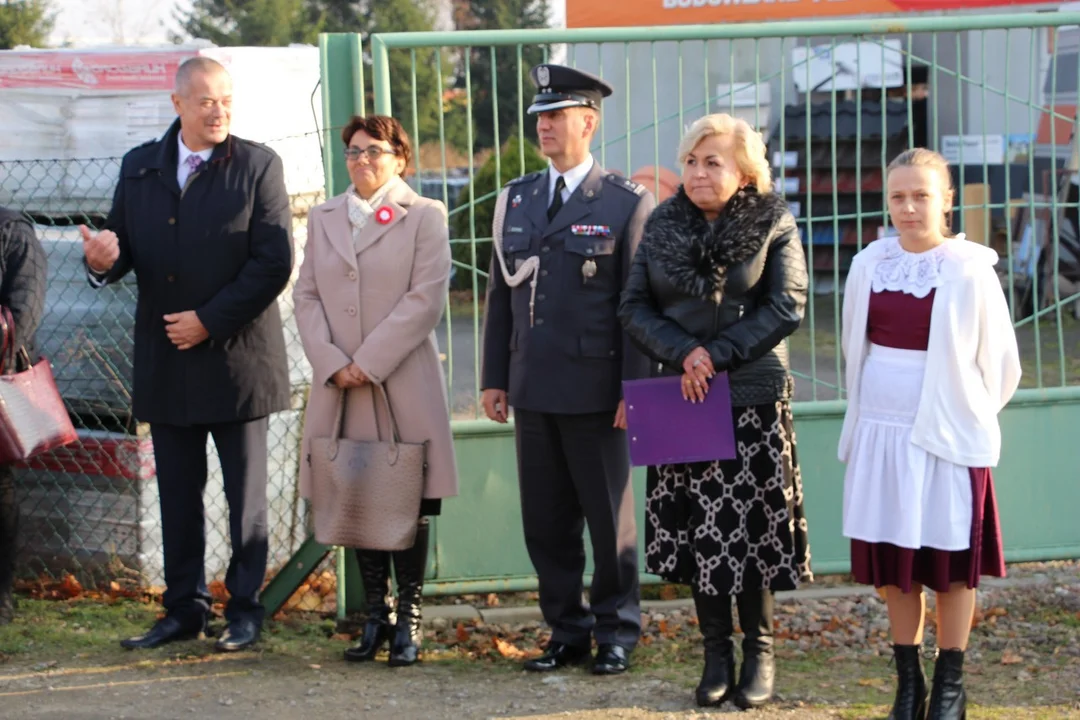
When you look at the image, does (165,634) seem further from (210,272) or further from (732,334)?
(732,334)

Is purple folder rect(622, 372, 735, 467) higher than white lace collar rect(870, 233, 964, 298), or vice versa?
white lace collar rect(870, 233, 964, 298)

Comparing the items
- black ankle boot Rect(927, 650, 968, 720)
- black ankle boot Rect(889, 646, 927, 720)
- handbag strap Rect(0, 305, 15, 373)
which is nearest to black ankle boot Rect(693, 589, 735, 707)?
black ankle boot Rect(889, 646, 927, 720)

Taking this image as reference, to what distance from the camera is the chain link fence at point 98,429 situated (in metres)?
5.61

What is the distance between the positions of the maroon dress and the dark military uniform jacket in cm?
81

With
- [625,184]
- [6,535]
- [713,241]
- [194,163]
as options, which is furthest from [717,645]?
[6,535]

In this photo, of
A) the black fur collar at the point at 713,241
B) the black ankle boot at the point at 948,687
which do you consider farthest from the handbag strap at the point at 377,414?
the black ankle boot at the point at 948,687

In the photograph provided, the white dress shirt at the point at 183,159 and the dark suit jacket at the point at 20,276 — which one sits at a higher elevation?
the white dress shirt at the point at 183,159

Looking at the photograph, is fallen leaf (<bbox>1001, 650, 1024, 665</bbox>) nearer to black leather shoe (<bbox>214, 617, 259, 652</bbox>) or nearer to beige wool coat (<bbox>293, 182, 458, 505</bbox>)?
beige wool coat (<bbox>293, 182, 458, 505</bbox>)

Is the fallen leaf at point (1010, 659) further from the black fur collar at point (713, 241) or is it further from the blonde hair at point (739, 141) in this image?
the blonde hair at point (739, 141)

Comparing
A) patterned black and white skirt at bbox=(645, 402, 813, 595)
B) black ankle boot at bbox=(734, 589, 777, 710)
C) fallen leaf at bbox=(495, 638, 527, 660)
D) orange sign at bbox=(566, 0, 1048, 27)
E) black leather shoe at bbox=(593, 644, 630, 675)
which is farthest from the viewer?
orange sign at bbox=(566, 0, 1048, 27)

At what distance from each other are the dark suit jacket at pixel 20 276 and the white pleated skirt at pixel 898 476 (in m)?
2.94

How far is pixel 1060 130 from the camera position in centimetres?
718

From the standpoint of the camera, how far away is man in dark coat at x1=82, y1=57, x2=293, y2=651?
464cm

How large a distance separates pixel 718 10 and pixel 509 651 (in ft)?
35.5
